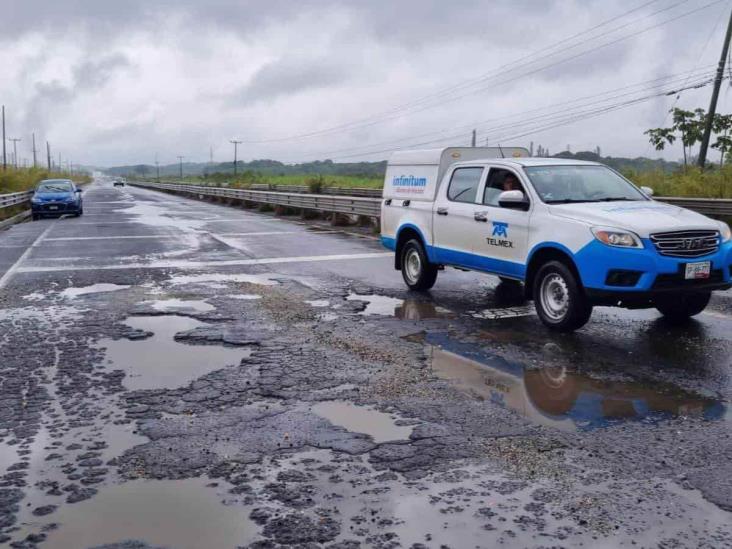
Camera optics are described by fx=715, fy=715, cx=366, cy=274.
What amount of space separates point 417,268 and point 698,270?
431cm

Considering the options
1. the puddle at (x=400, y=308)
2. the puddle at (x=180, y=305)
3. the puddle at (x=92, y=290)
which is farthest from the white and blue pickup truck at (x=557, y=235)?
the puddle at (x=92, y=290)

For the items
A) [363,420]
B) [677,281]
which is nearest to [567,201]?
[677,281]

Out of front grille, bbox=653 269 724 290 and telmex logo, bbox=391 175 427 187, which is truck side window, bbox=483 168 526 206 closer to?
telmex logo, bbox=391 175 427 187

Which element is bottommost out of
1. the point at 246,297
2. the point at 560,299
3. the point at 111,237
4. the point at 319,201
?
the point at 111,237

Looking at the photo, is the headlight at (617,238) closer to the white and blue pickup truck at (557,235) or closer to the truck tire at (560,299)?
the white and blue pickup truck at (557,235)

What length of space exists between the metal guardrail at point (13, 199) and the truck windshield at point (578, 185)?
25070mm

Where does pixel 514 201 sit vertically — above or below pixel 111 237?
above

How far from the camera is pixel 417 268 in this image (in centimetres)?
1052

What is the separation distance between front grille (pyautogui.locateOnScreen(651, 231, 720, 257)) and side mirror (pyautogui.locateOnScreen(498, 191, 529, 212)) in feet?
5.15

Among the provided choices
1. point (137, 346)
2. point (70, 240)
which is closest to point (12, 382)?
point (137, 346)

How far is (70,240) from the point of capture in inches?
730

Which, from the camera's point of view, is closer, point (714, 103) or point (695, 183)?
point (695, 183)

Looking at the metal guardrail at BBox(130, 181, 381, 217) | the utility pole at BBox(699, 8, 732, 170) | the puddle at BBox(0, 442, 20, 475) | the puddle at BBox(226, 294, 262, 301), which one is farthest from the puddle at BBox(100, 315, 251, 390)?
the utility pole at BBox(699, 8, 732, 170)

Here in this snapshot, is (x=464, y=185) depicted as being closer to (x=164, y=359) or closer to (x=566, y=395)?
(x=566, y=395)
